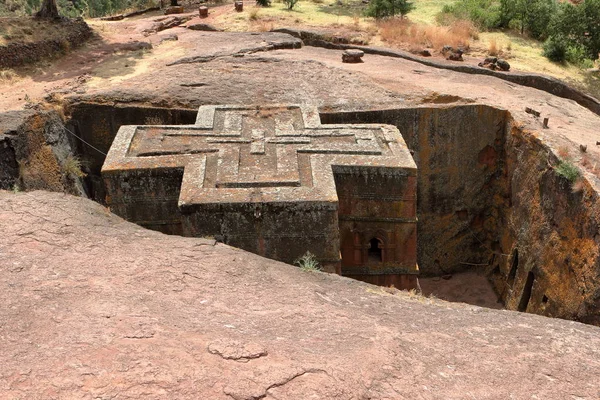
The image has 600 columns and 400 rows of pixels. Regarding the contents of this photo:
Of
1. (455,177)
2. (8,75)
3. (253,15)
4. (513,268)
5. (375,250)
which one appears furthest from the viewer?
(253,15)

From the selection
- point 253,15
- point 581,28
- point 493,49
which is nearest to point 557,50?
point 581,28

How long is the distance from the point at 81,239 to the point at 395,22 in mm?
13919

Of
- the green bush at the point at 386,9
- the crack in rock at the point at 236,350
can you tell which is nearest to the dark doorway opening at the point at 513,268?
the crack in rock at the point at 236,350

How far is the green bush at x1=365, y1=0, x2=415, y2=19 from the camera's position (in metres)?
17.3

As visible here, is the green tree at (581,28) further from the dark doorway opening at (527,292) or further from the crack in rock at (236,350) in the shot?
the crack in rock at (236,350)

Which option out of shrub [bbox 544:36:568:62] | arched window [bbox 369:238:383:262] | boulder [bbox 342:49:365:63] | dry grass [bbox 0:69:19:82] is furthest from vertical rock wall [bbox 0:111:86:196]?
shrub [bbox 544:36:568:62]

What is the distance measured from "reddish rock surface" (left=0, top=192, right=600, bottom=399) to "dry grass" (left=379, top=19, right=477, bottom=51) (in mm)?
11316

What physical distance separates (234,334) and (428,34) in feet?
43.0

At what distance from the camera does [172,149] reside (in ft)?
22.5

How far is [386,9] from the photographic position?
17.4m

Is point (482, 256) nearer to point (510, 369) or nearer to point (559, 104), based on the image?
point (559, 104)

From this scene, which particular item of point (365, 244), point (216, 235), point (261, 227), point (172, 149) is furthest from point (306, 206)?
point (172, 149)

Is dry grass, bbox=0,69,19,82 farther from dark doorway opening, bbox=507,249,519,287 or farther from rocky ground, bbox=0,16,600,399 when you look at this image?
dark doorway opening, bbox=507,249,519,287

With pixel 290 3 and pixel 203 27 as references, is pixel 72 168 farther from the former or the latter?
pixel 290 3
